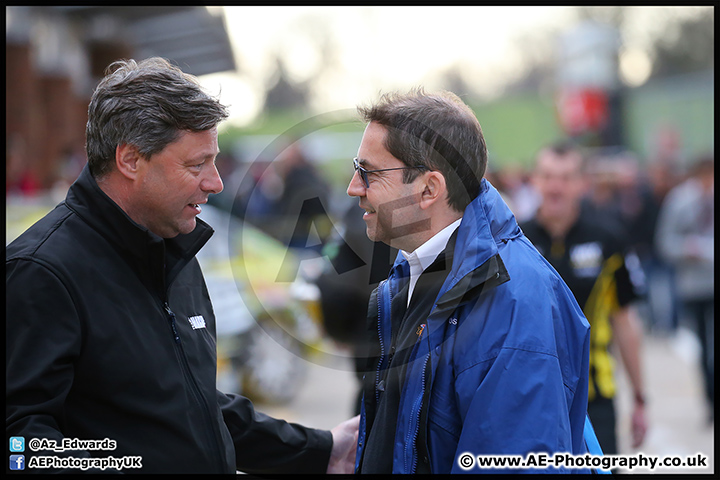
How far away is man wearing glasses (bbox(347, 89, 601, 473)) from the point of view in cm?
197

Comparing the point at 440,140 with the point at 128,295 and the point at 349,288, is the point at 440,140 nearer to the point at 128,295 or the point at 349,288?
the point at 128,295

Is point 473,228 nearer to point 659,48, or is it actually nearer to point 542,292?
point 542,292

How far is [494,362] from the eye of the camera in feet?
6.54

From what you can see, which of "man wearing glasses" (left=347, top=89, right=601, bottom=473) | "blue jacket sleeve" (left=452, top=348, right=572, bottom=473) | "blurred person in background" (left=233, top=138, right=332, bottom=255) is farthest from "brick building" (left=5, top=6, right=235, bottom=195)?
"blue jacket sleeve" (left=452, top=348, right=572, bottom=473)

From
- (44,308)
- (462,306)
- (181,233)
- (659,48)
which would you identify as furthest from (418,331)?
(659,48)

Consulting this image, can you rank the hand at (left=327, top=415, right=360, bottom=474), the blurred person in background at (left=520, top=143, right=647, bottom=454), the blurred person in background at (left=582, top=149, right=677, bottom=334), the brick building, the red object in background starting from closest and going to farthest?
the hand at (left=327, top=415, right=360, bottom=474) → the blurred person in background at (left=520, top=143, right=647, bottom=454) → the brick building → the blurred person in background at (left=582, top=149, right=677, bottom=334) → the red object in background

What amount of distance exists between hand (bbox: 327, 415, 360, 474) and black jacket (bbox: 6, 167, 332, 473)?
1.82ft

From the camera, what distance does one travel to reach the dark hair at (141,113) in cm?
237

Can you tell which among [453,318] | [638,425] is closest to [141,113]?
[453,318]

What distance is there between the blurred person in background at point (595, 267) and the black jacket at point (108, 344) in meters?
2.82

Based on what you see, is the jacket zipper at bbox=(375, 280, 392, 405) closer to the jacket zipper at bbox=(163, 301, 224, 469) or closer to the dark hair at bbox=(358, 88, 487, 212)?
the dark hair at bbox=(358, 88, 487, 212)

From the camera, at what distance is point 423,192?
2.37 m

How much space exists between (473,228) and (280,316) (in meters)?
4.98

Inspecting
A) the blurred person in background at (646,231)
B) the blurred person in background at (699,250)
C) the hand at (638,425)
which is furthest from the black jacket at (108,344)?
the blurred person in background at (646,231)
